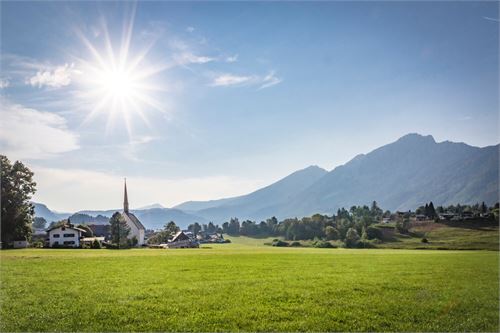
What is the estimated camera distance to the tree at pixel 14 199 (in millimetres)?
76625

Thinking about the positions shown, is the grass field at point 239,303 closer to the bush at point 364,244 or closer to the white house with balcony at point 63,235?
the white house with balcony at point 63,235

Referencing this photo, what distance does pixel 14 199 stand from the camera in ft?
257

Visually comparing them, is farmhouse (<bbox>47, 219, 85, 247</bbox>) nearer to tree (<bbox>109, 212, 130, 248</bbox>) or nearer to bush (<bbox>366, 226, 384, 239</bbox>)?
tree (<bbox>109, 212, 130, 248</bbox>)

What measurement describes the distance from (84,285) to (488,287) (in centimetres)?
3178

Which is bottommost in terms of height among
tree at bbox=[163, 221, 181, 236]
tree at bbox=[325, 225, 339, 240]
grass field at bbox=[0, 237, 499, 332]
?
tree at bbox=[325, 225, 339, 240]

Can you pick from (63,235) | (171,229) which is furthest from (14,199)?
(171,229)

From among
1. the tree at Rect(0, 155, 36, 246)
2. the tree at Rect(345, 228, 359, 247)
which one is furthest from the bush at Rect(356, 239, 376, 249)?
the tree at Rect(0, 155, 36, 246)

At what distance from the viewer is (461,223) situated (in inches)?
7392

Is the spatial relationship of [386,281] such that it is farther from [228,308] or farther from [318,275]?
[228,308]

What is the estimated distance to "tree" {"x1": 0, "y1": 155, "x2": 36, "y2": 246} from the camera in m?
76.6

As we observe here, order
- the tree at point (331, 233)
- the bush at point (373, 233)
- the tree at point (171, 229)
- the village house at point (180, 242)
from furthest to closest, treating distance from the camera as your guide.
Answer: the tree at point (331, 233)
the tree at point (171, 229)
the bush at point (373, 233)
the village house at point (180, 242)

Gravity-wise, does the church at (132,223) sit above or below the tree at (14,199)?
below

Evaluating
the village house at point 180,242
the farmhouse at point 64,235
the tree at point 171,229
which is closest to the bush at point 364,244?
the village house at point 180,242

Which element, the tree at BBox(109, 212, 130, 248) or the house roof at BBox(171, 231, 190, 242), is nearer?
the tree at BBox(109, 212, 130, 248)
